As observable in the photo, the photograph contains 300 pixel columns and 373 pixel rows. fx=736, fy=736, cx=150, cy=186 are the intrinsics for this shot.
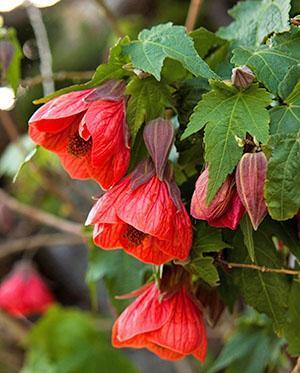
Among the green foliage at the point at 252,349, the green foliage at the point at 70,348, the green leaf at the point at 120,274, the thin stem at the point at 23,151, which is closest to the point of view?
the green leaf at the point at 120,274

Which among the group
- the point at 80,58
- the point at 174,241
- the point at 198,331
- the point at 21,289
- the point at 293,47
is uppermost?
the point at 293,47

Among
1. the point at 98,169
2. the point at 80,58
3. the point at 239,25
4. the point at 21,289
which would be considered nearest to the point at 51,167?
the point at 21,289

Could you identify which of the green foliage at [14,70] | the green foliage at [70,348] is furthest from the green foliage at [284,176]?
the green foliage at [70,348]

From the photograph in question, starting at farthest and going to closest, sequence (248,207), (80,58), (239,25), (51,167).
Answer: (80,58), (51,167), (239,25), (248,207)

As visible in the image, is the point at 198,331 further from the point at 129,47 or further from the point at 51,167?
the point at 51,167

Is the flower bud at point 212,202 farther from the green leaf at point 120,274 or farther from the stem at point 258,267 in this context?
the green leaf at point 120,274

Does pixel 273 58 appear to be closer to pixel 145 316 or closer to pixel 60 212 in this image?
pixel 145 316
